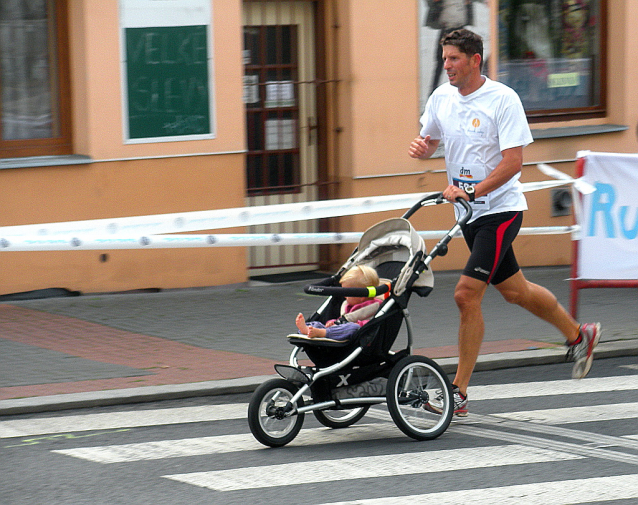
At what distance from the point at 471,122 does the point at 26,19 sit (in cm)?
541

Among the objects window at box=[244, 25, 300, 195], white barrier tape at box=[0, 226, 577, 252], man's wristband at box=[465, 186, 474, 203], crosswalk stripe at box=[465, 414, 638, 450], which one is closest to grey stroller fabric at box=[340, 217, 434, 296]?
man's wristband at box=[465, 186, 474, 203]

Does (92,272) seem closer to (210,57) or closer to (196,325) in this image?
(196,325)

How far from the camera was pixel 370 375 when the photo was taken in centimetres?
602

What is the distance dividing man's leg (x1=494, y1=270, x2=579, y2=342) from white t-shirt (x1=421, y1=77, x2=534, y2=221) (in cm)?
47

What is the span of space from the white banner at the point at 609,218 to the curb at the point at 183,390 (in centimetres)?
65

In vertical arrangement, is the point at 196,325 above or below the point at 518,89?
below

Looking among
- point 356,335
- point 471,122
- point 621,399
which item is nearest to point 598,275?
point 621,399

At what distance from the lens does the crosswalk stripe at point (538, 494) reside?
498 centimetres

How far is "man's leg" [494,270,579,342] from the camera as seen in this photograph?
678cm

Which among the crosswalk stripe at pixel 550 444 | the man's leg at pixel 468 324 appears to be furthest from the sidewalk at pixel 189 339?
the crosswalk stripe at pixel 550 444

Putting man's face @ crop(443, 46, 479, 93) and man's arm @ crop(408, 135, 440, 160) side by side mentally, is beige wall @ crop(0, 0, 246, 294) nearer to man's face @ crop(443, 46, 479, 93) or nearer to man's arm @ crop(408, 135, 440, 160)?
man's arm @ crop(408, 135, 440, 160)

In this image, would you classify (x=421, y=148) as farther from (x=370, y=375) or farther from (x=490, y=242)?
(x=370, y=375)

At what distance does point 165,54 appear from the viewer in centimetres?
1044

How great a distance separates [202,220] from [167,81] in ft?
8.19
